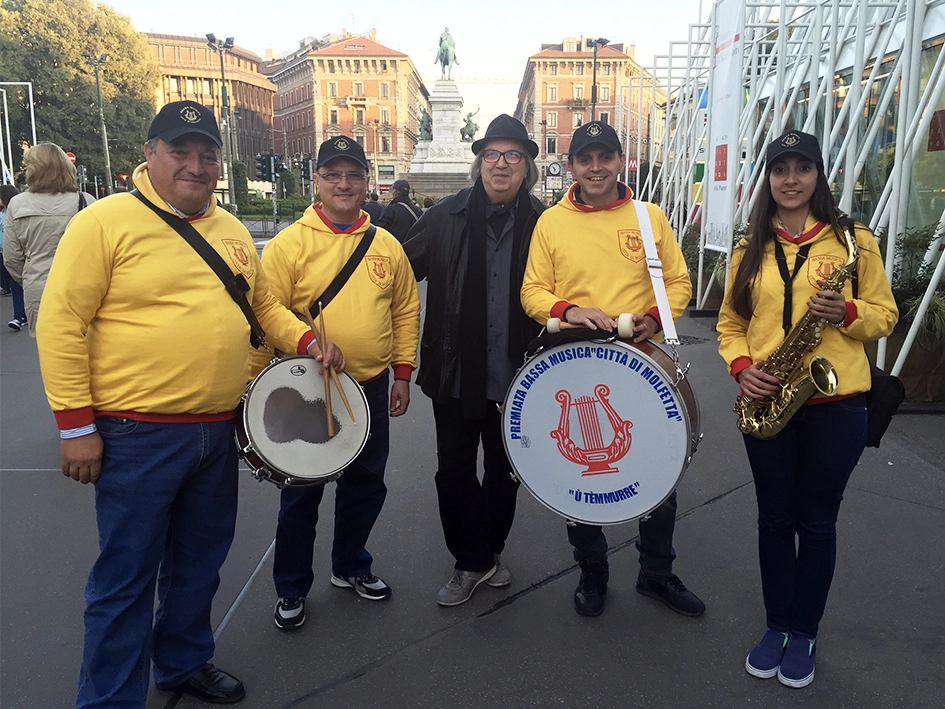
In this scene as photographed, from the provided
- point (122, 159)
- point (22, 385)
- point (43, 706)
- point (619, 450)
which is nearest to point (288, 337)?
point (619, 450)

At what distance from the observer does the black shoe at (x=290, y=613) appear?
320 cm

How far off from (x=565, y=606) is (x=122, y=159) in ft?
170

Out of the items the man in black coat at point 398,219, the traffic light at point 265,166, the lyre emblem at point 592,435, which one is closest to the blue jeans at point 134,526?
the lyre emblem at point 592,435

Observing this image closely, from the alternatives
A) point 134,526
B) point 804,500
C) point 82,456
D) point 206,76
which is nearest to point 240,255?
point 82,456

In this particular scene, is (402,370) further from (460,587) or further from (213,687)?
(213,687)

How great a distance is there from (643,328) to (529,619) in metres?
1.39

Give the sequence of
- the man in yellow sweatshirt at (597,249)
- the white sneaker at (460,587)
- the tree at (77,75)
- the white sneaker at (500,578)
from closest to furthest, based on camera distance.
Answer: the man in yellow sweatshirt at (597,249) < the white sneaker at (460,587) < the white sneaker at (500,578) < the tree at (77,75)

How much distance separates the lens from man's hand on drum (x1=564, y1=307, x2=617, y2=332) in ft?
9.02

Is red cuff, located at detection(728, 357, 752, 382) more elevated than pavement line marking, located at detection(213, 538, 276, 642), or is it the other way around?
red cuff, located at detection(728, 357, 752, 382)

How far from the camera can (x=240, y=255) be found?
2666 millimetres

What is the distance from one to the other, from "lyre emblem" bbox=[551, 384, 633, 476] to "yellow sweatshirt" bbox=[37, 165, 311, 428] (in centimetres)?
118

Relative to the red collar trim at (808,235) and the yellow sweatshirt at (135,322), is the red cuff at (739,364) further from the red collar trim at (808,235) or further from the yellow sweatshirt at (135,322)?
the yellow sweatshirt at (135,322)

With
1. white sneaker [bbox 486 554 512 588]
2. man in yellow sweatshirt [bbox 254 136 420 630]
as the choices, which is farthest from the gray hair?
white sneaker [bbox 486 554 512 588]

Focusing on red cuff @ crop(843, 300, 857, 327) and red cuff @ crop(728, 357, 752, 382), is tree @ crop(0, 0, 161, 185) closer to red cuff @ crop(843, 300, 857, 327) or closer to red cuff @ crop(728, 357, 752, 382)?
red cuff @ crop(728, 357, 752, 382)
